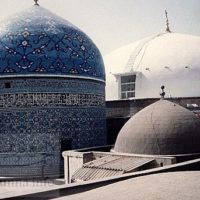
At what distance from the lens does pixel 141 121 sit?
31.8 feet

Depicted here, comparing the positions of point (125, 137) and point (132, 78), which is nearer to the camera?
point (125, 137)

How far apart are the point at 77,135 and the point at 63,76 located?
6.37 ft

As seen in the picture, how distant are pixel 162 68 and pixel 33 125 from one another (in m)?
7.11

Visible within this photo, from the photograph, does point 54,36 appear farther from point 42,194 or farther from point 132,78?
point 42,194

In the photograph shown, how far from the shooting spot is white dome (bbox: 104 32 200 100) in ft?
53.7

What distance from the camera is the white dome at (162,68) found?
16.4m

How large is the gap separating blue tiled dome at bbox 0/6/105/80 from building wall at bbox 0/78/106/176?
14.5 inches

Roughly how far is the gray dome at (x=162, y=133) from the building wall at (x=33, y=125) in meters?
2.66

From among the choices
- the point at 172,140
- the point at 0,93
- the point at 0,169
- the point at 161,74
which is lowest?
the point at 0,169

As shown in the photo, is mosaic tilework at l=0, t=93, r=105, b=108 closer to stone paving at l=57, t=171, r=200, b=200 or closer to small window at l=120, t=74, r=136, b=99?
small window at l=120, t=74, r=136, b=99

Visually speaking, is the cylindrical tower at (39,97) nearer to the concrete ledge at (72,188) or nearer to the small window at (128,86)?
the small window at (128,86)

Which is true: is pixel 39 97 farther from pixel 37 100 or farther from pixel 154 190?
pixel 154 190

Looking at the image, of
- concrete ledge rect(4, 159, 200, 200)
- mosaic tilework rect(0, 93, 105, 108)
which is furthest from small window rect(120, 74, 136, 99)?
concrete ledge rect(4, 159, 200, 200)

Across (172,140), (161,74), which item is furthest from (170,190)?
(161,74)
